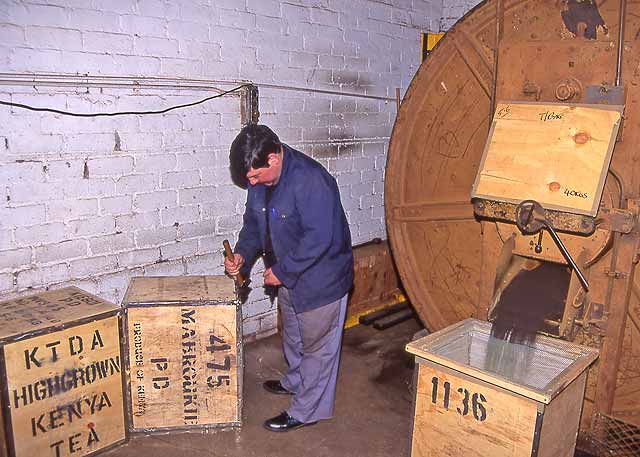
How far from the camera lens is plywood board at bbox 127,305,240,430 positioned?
311 centimetres

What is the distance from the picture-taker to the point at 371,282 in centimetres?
496

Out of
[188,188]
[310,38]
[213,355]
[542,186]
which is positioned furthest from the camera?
[310,38]

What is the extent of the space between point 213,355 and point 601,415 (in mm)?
2002

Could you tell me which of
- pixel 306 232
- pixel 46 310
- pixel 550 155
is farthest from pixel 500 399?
pixel 46 310

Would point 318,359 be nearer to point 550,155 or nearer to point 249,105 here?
point 550,155

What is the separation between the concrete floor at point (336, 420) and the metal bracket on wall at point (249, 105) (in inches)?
64.2

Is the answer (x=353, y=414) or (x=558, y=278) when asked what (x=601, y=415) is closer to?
(x=558, y=278)

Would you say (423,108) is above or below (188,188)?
above

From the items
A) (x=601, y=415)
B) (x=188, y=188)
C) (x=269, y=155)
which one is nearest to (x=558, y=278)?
(x=601, y=415)

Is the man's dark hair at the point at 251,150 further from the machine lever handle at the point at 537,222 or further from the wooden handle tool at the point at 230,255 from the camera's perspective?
the machine lever handle at the point at 537,222

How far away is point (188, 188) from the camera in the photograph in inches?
150

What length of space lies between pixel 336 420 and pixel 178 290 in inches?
46.3

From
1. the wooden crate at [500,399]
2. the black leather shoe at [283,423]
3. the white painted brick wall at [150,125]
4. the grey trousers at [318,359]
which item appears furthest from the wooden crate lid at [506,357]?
the white painted brick wall at [150,125]

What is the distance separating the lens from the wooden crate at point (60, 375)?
8.86ft
